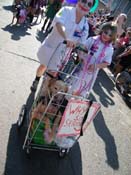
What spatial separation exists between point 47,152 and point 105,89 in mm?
4541

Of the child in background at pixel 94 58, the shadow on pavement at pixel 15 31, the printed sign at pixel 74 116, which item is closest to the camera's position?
the printed sign at pixel 74 116

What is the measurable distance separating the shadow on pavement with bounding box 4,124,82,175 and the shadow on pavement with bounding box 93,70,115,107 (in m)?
3.13

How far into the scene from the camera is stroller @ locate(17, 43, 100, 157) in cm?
357

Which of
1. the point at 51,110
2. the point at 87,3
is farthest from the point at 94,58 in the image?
the point at 51,110

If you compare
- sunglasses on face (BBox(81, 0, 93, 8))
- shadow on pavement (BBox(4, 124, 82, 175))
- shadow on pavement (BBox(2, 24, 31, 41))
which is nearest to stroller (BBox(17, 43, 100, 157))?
shadow on pavement (BBox(4, 124, 82, 175))

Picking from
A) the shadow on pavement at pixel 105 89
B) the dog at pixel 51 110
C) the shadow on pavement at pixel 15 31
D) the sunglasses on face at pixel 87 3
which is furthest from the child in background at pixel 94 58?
the shadow on pavement at pixel 15 31

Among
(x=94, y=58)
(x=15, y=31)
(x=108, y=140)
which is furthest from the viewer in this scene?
(x=15, y=31)

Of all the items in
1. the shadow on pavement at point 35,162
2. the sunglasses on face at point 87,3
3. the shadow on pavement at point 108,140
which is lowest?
the shadow on pavement at point 108,140

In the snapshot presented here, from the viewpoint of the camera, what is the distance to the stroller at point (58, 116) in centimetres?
357

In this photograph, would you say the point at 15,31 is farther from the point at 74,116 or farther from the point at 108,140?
the point at 74,116

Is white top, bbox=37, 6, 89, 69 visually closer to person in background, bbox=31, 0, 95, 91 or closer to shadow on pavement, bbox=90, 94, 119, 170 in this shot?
person in background, bbox=31, 0, 95, 91

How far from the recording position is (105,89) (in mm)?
8453

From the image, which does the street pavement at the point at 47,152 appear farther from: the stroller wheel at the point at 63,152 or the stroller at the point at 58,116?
the stroller at the point at 58,116

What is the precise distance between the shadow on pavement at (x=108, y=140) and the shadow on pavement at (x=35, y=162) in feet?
2.56
